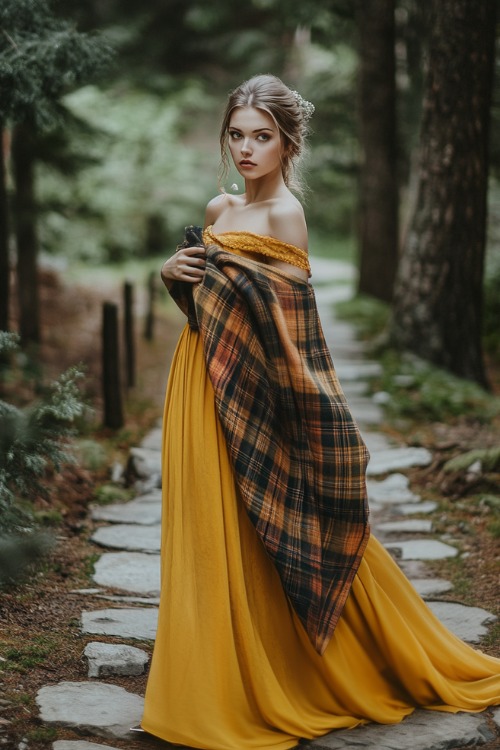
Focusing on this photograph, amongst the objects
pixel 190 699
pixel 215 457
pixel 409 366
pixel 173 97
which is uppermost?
pixel 173 97

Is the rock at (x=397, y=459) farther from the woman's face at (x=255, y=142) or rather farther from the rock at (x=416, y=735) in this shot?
the woman's face at (x=255, y=142)

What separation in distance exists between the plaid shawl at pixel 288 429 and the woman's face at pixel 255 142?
0.31m

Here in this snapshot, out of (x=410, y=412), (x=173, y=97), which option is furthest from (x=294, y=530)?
(x=173, y=97)

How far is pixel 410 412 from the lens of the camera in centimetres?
796

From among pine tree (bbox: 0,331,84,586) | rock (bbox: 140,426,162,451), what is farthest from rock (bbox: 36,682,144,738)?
rock (bbox: 140,426,162,451)

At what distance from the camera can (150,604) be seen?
4234 millimetres

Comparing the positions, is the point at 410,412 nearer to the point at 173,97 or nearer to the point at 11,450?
the point at 11,450

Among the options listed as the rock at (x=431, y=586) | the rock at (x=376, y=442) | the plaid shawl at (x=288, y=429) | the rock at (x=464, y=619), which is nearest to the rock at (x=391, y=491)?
the rock at (x=376, y=442)

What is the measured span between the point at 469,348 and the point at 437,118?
230 centimetres

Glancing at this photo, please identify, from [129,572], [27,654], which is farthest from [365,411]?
[27,654]

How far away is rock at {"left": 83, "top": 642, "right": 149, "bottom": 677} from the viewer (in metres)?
3.42

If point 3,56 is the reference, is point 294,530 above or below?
below

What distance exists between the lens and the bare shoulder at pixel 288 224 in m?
2.93

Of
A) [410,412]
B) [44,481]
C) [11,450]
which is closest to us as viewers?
[11,450]
